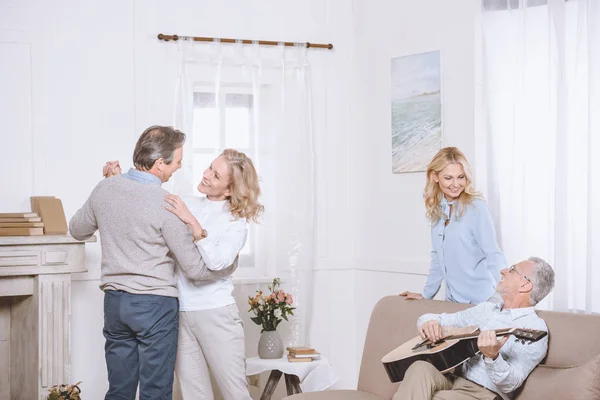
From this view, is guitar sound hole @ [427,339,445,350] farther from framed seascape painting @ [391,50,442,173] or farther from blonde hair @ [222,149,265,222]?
framed seascape painting @ [391,50,442,173]

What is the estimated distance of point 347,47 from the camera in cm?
539

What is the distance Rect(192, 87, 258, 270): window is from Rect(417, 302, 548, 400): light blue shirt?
212 cm

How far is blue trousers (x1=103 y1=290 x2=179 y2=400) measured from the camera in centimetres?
305

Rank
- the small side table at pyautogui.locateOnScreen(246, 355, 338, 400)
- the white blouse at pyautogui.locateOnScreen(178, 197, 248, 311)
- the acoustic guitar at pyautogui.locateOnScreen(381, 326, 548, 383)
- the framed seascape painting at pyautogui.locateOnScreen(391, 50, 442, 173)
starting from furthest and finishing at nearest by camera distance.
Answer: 1. the framed seascape painting at pyautogui.locateOnScreen(391, 50, 442, 173)
2. the small side table at pyautogui.locateOnScreen(246, 355, 338, 400)
3. the white blouse at pyautogui.locateOnScreen(178, 197, 248, 311)
4. the acoustic guitar at pyautogui.locateOnScreen(381, 326, 548, 383)

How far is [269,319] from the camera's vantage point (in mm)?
4500

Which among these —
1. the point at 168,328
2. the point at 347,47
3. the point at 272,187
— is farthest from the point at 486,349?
the point at 347,47

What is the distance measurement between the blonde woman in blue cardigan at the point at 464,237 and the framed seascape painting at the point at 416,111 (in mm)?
1063

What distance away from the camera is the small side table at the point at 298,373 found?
426cm

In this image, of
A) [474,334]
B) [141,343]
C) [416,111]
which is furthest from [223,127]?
[474,334]

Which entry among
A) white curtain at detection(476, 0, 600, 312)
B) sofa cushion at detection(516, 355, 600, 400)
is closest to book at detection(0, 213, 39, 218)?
white curtain at detection(476, 0, 600, 312)

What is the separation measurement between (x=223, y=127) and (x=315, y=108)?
703 millimetres

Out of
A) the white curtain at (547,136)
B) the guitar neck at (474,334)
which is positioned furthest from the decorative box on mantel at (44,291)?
the white curtain at (547,136)

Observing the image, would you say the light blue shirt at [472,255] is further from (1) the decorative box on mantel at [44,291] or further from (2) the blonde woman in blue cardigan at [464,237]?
(1) the decorative box on mantel at [44,291]

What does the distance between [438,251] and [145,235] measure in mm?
1447
